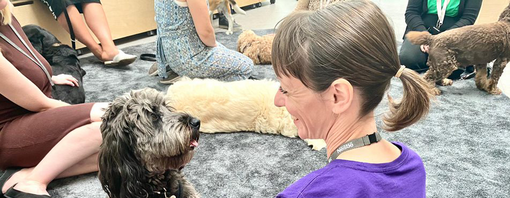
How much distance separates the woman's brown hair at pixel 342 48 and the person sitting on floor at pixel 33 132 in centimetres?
120

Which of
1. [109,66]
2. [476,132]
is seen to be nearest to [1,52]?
[109,66]

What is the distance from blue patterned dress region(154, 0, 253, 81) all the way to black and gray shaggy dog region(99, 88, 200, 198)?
3.80 ft

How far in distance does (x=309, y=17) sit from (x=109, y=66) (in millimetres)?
2965

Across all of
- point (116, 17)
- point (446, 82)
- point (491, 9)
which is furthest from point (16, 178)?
point (491, 9)

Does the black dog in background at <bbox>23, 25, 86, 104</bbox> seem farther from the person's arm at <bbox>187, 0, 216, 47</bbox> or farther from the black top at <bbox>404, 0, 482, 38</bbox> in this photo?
the black top at <bbox>404, 0, 482, 38</bbox>

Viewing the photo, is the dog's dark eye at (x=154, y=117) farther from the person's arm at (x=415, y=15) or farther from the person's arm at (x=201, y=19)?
the person's arm at (x=415, y=15)

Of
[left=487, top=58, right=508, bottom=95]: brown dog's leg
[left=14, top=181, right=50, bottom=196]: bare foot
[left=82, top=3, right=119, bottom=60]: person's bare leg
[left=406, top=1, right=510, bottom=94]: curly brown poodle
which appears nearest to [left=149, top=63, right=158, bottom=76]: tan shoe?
[left=82, top=3, right=119, bottom=60]: person's bare leg

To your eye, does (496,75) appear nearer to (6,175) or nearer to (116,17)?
(6,175)

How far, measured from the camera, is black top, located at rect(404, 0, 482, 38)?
274 cm

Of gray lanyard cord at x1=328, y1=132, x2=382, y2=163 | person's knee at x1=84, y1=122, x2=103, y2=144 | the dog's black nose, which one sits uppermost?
gray lanyard cord at x1=328, y1=132, x2=382, y2=163

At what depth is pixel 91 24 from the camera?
331 centimetres

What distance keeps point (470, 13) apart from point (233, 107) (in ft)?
6.84

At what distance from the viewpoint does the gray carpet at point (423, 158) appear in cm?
166

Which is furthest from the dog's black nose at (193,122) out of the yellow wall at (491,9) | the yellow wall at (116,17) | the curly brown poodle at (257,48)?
the yellow wall at (491,9)
